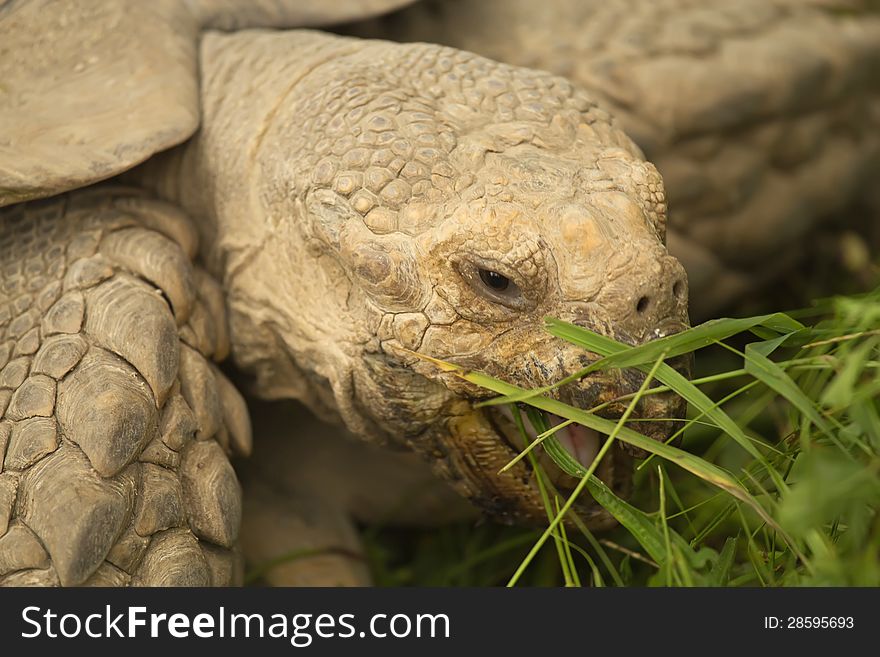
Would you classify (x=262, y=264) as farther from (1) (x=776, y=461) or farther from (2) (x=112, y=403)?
(1) (x=776, y=461)

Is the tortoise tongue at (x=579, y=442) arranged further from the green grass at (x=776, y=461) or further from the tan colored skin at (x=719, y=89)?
the tan colored skin at (x=719, y=89)

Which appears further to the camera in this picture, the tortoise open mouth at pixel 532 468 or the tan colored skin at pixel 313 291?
the tortoise open mouth at pixel 532 468

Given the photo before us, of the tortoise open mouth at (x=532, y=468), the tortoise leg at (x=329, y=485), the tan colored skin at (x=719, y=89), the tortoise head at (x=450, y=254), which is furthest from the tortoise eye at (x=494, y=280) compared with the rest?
the tan colored skin at (x=719, y=89)

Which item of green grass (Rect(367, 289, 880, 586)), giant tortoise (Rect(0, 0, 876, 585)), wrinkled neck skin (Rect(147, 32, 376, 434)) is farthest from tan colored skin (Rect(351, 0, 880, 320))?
green grass (Rect(367, 289, 880, 586))

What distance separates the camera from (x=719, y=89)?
6.55ft

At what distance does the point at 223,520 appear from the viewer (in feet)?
4.41

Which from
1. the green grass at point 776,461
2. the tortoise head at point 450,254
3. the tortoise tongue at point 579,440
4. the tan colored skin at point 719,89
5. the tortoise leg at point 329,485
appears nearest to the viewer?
the green grass at point 776,461

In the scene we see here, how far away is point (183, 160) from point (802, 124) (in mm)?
1266

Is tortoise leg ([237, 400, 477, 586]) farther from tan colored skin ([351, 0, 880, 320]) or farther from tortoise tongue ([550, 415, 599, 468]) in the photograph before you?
tan colored skin ([351, 0, 880, 320])

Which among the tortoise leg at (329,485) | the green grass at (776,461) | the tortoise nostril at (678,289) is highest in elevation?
the tortoise nostril at (678,289)

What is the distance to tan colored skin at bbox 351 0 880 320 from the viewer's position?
6.49 feet

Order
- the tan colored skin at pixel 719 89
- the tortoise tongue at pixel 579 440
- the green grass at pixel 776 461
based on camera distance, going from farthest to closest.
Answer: the tan colored skin at pixel 719 89, the tortoise tongue at pixel 579 440, the green grass at pixel 776 461

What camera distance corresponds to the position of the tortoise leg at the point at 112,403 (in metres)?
1.22

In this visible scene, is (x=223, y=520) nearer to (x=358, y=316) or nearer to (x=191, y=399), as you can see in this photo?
(x=191, y=399)
